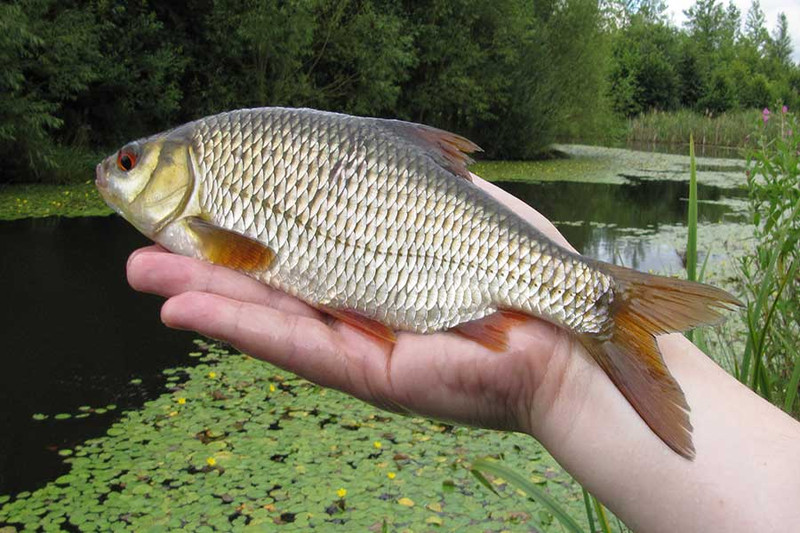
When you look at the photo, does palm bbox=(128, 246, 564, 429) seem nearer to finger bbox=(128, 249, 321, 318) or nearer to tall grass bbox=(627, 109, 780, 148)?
finger bbox=(128, 249, 321, 318)

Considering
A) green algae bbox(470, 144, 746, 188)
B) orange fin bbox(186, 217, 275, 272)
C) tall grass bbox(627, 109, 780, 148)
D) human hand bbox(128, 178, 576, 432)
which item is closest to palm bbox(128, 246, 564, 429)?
human hand bbox(128, 178, 576, 432)

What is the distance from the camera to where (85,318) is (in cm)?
573

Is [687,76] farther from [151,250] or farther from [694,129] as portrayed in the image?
[151,250]

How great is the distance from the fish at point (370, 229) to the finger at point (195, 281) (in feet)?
0.13

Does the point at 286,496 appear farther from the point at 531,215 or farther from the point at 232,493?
the point at 531,215

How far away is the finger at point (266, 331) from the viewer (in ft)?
5.10

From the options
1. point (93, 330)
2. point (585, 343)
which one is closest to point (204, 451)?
point (93, 330)

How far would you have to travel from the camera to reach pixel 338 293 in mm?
1703

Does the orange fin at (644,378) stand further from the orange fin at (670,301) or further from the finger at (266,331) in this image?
the finger at (266,331)

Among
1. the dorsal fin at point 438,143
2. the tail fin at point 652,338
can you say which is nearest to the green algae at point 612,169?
the dorsal fin at point 438,143

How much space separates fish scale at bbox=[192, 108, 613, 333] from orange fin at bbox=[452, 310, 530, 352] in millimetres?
21

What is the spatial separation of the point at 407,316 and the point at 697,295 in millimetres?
597

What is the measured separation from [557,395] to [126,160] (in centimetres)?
120

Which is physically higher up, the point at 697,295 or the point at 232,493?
the point at 697,295
